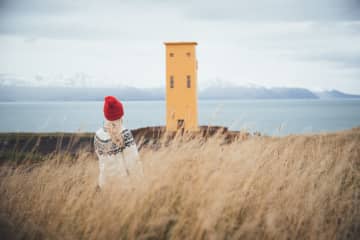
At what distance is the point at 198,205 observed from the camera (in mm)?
2979

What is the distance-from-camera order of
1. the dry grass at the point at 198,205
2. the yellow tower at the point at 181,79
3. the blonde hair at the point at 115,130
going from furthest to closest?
the yellow tower at the point at 181,79 < the blonde hair at the point at 115,130 < the dry grass at the point at 198,205

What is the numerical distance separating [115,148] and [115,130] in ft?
0.60

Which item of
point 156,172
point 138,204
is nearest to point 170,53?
point 156,172

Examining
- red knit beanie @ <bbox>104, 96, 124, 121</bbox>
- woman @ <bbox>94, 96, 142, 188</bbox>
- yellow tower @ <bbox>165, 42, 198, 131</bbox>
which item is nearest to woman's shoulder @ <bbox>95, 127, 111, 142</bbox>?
woman @ <bbox>94, 96, 142, 188</bbox>

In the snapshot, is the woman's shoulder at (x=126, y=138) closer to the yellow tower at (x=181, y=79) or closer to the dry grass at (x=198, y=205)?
the dry grass at (x=198, y=205)

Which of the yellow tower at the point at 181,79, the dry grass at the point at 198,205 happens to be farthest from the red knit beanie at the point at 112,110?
the yellow tower at the point at 181,79

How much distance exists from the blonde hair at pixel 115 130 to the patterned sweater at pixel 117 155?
0.04 metres

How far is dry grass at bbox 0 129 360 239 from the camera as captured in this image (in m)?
2.74

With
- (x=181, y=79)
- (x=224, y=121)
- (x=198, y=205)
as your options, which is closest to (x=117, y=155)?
(x=198, y=205)

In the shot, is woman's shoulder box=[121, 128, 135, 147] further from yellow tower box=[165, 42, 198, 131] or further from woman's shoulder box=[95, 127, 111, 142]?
yellow tower box=[165, 42, 198, 131]

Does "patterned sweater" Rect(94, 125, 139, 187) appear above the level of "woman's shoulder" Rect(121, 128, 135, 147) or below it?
below

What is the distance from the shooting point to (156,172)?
3.74m

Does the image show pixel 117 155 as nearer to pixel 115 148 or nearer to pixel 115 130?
pixel 115 148

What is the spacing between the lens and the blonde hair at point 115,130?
3318mm
